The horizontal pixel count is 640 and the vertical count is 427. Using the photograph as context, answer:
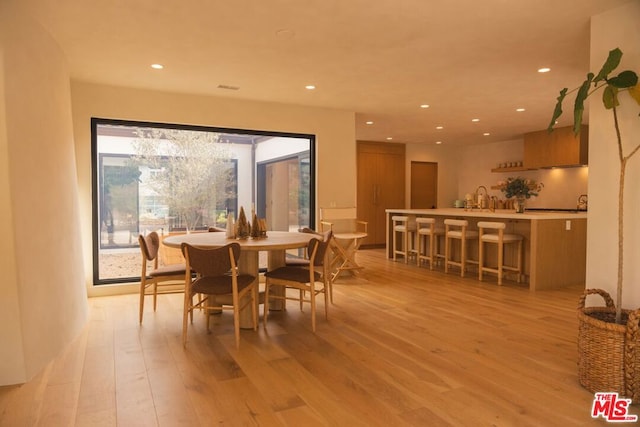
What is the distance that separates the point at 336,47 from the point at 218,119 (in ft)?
7.30

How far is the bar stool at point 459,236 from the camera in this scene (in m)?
5.89

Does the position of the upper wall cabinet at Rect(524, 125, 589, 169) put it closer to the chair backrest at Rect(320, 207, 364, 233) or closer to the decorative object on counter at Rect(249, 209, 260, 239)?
the chair backrest at Rect(320, 207, 364, 233)

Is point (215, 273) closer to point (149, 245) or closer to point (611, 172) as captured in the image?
point (149, 245)

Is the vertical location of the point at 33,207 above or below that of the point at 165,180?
below

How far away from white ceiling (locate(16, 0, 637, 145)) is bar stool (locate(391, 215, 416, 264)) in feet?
7.44

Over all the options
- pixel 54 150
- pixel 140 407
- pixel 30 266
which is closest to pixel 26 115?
pixel 54 150

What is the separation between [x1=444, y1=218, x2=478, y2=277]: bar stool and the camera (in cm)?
589

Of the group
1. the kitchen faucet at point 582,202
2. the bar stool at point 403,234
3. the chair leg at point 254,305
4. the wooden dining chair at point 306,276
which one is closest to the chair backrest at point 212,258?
the chair leg at point 254,305

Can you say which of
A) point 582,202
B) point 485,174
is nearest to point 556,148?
point 582,202

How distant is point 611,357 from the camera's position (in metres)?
2.27

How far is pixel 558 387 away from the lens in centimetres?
244

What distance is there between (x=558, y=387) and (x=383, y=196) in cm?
712

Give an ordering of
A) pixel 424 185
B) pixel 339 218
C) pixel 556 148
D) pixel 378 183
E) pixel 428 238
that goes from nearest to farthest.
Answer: pixel 339 218
pixel 428 238
pixel 556 148
pixel 378 183
pixel 424 185

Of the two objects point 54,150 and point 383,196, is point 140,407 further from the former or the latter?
point 383,196
